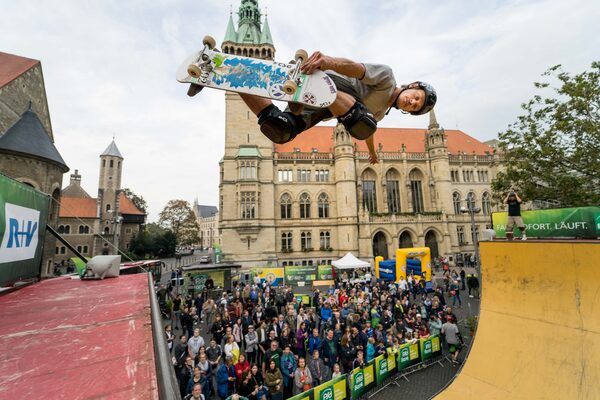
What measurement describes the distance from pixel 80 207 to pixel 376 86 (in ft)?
161

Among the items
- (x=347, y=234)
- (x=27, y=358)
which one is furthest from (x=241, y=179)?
(x=27, y=358)

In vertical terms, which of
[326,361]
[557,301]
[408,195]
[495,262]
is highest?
[408,195]

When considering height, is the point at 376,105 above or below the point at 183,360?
above

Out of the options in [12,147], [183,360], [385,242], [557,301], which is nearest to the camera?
[557,301]

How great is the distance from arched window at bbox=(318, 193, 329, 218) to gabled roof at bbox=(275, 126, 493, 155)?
18.1 feet

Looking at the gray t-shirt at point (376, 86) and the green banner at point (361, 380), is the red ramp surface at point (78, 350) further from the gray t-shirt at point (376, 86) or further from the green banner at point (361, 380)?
the green banner at point (361, 380)

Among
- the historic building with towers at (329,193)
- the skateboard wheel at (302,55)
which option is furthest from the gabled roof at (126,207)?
the skateboard wheel at (302,55)

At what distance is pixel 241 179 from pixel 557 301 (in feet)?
78.1

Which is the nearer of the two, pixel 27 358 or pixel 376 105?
pixel 27 358

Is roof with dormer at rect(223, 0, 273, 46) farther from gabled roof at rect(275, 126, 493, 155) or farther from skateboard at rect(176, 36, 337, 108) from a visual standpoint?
skateboard at rect(176, 36, 337, 108)

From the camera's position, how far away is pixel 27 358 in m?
1.38

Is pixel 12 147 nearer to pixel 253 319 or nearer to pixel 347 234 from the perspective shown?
pixel 253 319

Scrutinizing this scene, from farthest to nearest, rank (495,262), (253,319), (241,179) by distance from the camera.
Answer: (241,179), (253,319), (495,262)

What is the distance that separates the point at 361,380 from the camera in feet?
22.4
